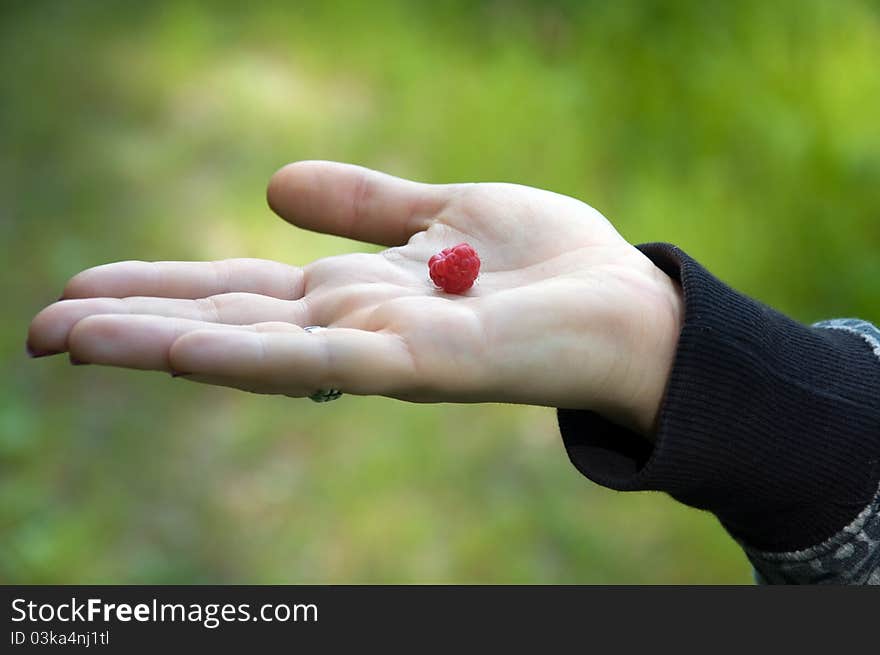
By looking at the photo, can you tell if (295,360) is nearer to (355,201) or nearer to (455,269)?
(455,269)

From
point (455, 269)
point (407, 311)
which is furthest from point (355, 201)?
point (407, 311)

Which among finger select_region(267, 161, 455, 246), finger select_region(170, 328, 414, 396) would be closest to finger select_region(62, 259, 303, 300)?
finger select_region(267, 161, 455, 246)

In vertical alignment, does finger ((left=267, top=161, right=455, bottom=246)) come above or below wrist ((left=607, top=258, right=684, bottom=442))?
above

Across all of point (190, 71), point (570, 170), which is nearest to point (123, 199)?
point (190, 71)

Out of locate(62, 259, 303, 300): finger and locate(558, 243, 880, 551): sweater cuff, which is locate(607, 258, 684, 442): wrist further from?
locate(62, 259, 303, 300): finger

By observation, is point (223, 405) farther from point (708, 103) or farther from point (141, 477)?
point (708, 103)

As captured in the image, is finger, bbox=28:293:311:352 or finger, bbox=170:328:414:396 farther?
finger, bbox=28:293:311:352
